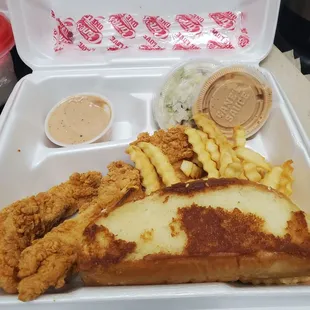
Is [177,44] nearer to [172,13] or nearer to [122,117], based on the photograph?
[172,13]

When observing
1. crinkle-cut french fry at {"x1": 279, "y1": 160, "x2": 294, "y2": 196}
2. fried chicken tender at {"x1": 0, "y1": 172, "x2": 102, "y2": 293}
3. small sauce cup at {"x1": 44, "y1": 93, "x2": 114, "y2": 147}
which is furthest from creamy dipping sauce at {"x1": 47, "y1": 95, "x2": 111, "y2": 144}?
crinkle-cut french fry at {"x1": 279, "y1": 160, "x2": 294, "y2": 196}

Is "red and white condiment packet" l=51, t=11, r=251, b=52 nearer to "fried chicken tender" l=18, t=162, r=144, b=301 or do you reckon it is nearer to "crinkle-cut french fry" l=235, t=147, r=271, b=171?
"crinkle-cut french fry" l=235, t=147, r=271, b=171

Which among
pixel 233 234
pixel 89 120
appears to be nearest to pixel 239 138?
pixel 233 234

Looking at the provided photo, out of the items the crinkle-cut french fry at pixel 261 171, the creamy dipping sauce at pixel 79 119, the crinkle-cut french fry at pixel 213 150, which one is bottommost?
the creamy dipping sauce at pixel 79 119

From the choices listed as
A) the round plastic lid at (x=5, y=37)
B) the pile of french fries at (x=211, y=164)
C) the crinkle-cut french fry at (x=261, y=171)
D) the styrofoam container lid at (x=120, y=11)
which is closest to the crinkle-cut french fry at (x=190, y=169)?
the pile of french fries at (x=211, y=164)

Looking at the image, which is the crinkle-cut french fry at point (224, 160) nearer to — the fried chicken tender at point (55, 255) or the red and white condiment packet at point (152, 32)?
the fried chicken tender at point (55, 255)
